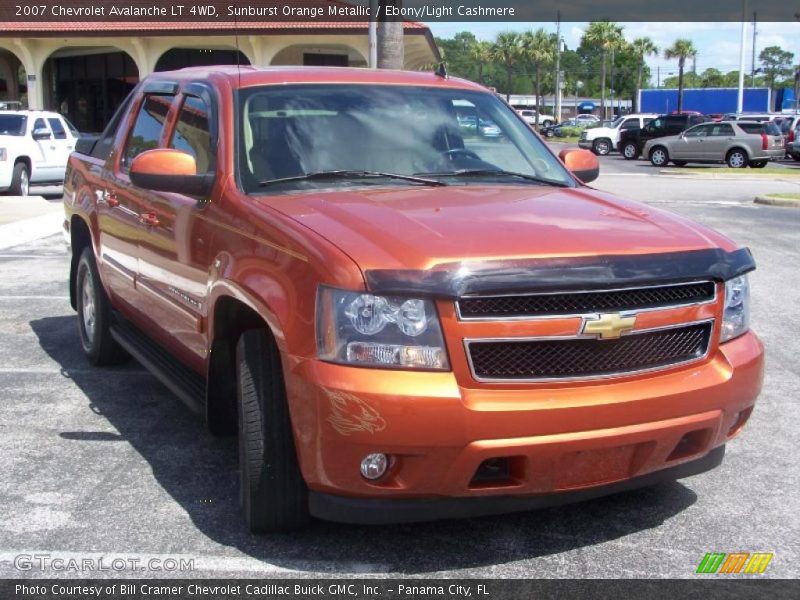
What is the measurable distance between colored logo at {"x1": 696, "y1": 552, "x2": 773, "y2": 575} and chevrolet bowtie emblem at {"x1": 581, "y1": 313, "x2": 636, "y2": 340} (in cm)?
98

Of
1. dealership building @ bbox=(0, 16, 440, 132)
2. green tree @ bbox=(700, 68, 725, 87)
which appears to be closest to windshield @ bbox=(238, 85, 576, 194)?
dealership building @ bbox=(0, 16, 440, 132)

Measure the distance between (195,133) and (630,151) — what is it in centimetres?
3529

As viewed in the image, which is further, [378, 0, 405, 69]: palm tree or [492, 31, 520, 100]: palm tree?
[492, 31, 520, 100]: palm tree

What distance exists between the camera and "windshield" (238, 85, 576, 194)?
429 centimetres

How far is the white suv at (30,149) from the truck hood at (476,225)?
15.2 metres

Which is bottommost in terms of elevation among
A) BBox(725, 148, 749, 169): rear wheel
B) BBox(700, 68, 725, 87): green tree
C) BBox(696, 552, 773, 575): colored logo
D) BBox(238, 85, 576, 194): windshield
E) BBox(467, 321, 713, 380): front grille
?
BBox(696, 552, 773, 575): colored logo

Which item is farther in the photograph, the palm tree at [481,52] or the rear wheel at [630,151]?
the palm tree at [481,52]

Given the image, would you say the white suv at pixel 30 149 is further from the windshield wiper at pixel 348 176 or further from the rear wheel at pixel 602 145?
the rear wheel at pixel 602 145

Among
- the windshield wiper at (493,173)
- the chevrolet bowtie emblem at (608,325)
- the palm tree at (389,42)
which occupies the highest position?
the palm tree at (389,42)

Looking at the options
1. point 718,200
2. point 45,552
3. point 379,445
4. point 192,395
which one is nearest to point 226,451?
point 192,395

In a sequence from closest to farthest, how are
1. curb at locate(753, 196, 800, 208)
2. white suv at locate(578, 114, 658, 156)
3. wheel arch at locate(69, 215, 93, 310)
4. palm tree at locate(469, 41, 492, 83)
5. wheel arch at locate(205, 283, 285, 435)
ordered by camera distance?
wheel arch at locate(205, 283, 285, 435)
wheel arch at locate(69, 215, 93, 310)
curb at locate(753, 196, 800, 208)
white suv at locate(578, 114, 658, 156)
palm tree at locate(469, 41, 492, 83)

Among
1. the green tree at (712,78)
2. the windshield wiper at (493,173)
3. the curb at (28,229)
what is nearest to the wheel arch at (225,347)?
the windshield wiper at (493,173)

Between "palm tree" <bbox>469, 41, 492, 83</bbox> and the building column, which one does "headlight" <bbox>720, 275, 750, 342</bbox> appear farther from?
"palm tree" <bbox>469, 41, 492, 83</bbox>

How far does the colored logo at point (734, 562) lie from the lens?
352 centimetres
